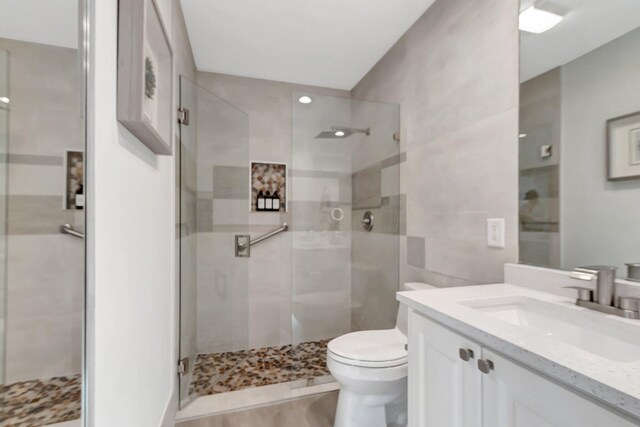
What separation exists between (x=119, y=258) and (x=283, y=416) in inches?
55.6

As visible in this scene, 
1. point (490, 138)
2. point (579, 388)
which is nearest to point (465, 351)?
point (579, 388)

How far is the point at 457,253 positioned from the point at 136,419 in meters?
1.58

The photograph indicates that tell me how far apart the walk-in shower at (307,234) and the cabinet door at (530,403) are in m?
1.35

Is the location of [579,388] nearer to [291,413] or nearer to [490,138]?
[490,138]

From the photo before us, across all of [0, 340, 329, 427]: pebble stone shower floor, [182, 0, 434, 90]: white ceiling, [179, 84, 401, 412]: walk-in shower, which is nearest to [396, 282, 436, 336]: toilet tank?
[179, 84, 401, 412]: walk-in shower

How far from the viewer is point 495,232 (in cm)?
129

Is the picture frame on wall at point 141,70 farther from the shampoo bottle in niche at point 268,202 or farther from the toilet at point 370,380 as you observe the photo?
the shampoo bottle in niche at point 268,202

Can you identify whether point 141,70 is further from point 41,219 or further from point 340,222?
point 340,222

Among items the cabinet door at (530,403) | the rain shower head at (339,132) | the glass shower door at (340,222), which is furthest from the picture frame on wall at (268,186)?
the cabinet door at (530,403)

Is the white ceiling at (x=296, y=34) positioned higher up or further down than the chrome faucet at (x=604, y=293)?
higher up

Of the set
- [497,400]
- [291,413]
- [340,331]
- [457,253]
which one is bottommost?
[291,413]

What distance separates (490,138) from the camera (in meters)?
1.32

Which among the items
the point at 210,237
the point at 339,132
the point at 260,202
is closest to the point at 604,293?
the point at 339,132

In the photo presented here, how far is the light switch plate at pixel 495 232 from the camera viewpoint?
1.26 m
